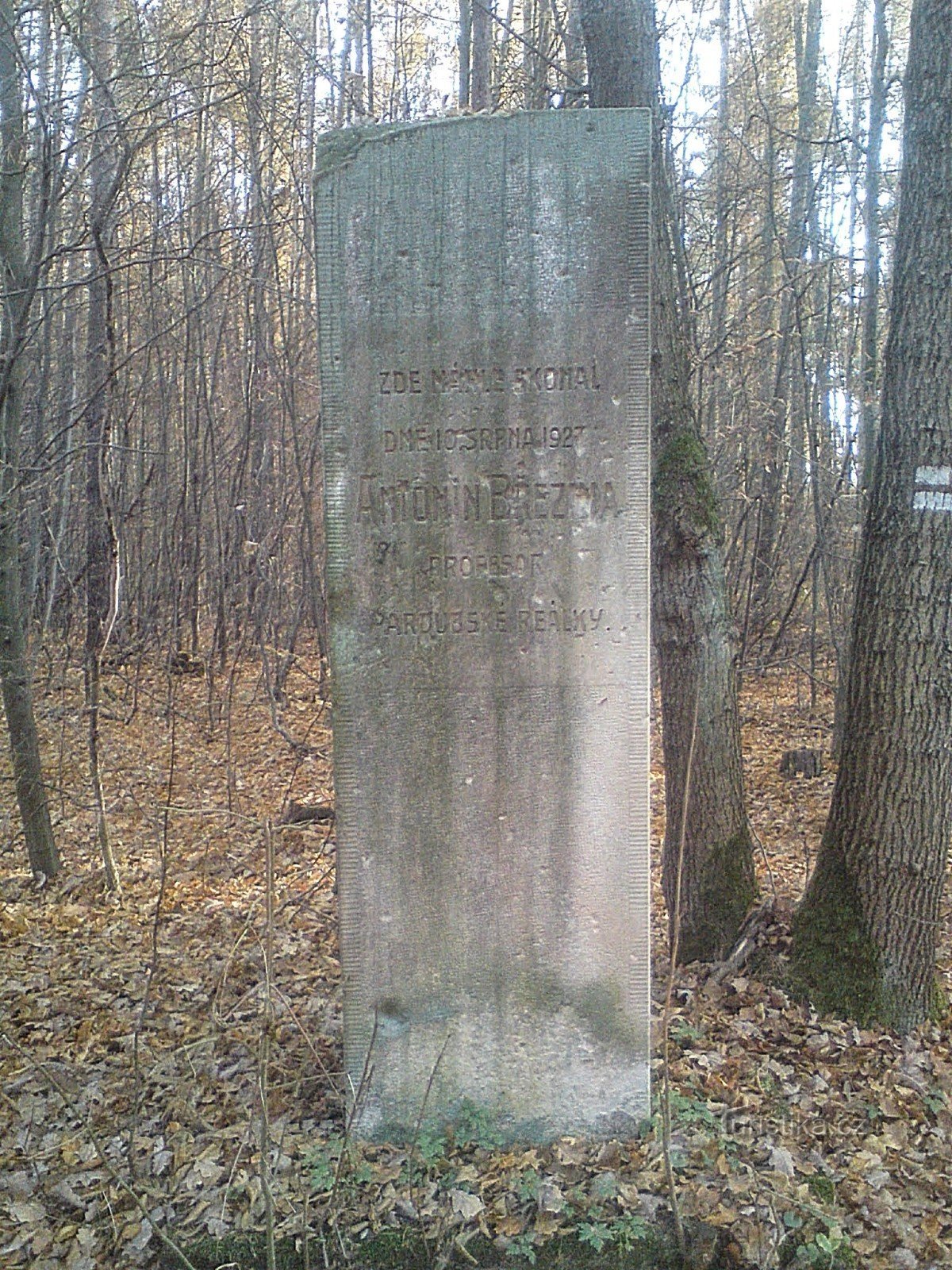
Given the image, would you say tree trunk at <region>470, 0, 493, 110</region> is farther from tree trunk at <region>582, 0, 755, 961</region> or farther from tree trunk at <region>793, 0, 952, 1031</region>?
tree trunk at <region>793, 0, 952, 1031</region>

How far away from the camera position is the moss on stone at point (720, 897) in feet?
16.0

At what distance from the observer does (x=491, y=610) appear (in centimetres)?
331

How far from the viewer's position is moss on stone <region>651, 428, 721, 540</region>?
475 centimetres

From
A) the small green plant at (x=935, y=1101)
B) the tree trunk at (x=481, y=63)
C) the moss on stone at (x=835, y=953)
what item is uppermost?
the tree trunk at (x=481, y=63)

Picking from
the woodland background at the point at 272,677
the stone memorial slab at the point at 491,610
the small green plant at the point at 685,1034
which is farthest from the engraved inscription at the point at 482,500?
the small green plant at the point at 685,1034

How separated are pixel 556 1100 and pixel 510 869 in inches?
32.1

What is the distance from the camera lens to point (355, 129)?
3264mm

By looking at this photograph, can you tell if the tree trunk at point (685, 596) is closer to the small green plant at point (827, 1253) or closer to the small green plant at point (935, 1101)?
the small green plant at point (935, 1101)

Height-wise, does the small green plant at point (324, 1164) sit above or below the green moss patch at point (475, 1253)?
above

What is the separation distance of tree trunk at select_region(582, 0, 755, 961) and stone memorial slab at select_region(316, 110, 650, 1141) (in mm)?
1479

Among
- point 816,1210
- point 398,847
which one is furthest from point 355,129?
point 816,1210

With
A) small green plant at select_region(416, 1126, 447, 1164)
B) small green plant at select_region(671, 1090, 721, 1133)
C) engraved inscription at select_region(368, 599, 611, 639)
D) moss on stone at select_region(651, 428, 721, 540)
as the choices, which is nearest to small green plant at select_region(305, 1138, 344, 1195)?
small green plant at select_region(416, 1126, 447, 1164)

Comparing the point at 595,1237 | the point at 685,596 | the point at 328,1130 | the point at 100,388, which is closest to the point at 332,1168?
the point at 328,1130

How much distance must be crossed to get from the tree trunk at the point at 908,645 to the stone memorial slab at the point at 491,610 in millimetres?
1358
